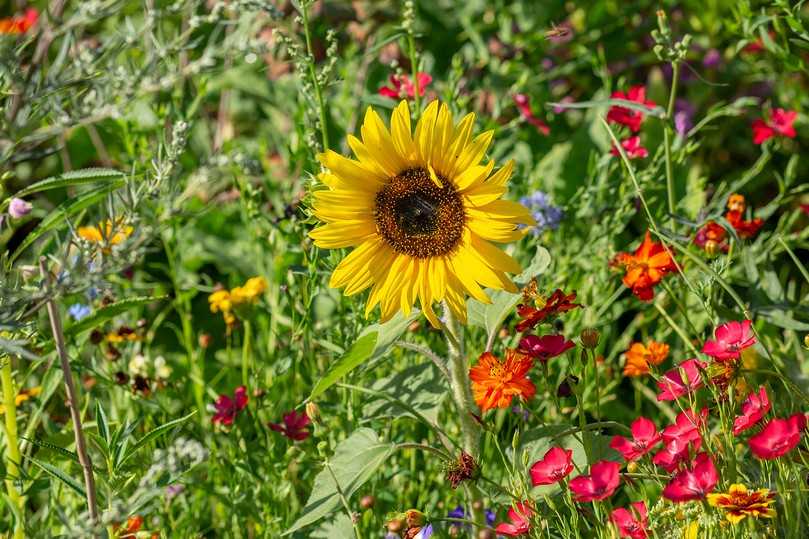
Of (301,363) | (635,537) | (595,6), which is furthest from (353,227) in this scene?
(595,6)

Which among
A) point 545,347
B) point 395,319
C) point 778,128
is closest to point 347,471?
point 395,319

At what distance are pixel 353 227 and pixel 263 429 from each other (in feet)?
1.90

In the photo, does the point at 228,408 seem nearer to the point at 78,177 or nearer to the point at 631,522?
the point at 78,177

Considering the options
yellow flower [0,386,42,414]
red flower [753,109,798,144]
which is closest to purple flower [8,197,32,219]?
yellow flower [0,386,42,414]

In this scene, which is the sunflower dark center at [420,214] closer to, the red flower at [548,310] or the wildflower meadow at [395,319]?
the wildflower meadow at [395,319]

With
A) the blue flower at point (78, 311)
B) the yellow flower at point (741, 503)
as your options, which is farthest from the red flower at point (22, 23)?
the yellow flower at point (741, 503)

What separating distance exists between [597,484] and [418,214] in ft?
1.50

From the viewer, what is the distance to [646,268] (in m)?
1.61

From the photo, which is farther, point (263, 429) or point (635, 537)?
point (263, 429)

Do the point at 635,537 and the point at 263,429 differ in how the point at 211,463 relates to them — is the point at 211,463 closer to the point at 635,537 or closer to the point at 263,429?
the point at 263,429

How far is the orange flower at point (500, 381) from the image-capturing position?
136 centimetres

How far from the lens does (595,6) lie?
3078 millimetres

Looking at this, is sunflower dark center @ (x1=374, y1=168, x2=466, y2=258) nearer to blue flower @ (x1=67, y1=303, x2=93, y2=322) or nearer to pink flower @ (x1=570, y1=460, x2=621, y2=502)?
pink flower @ (x1=570, y1=460, x2=621, y2=502)

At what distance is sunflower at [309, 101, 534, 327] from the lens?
4.48ft
